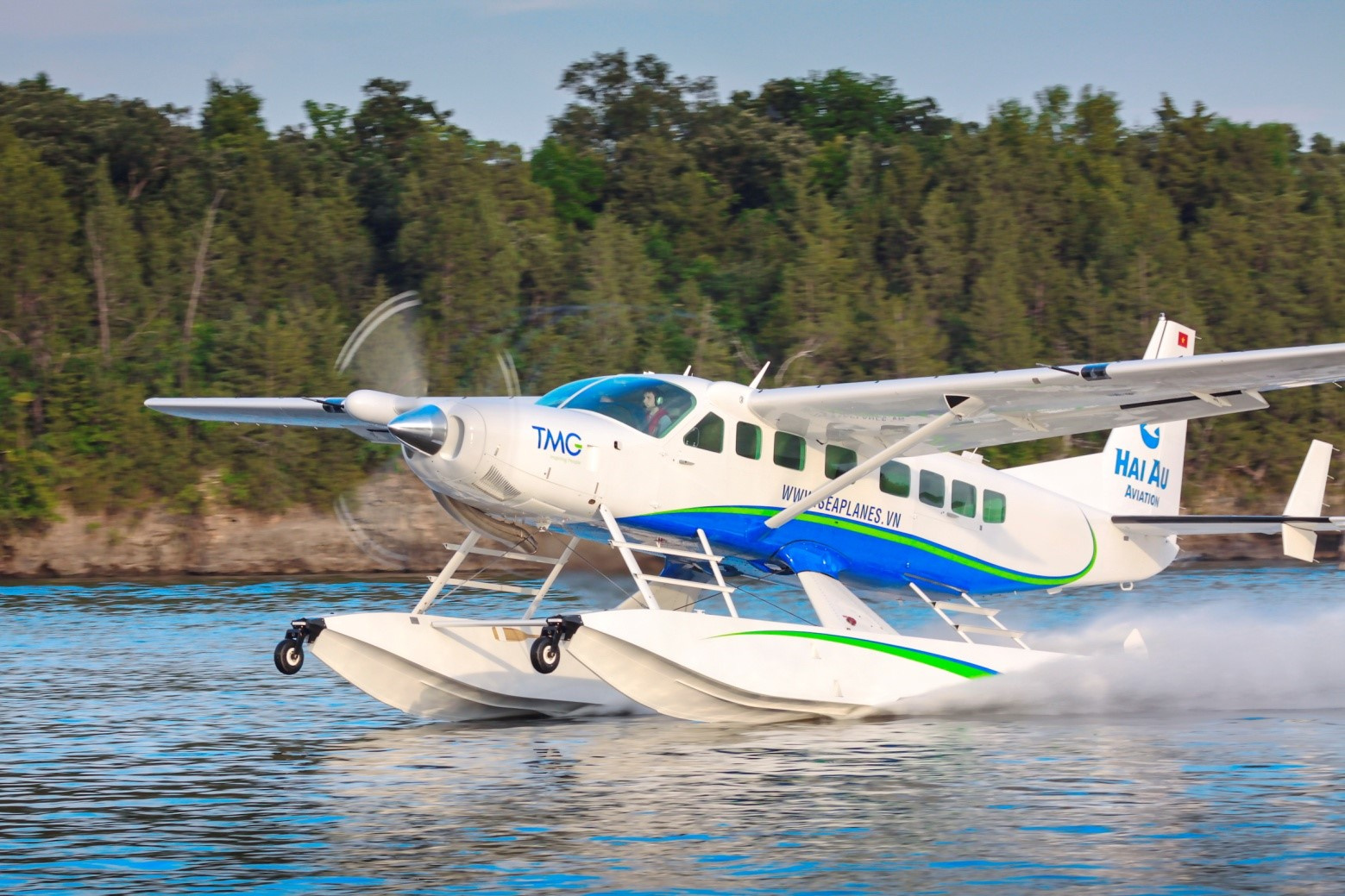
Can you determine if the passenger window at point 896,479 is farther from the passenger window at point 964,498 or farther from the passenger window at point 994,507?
the passenger window at point 994,507

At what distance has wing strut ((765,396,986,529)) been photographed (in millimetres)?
12172

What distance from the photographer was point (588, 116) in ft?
179

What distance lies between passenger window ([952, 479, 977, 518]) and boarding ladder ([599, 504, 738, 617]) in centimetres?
248

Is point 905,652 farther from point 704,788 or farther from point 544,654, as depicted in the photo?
point 704,788

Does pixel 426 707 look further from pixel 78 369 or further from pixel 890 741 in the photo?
pixel 78 369

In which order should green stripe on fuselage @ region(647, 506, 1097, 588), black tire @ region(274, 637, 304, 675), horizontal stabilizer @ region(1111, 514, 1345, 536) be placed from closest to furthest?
black tire @ region(274, 637, 304, 675)
green stripe on fuselage @ region(647, 506, 1097, 588)
horizontal stabilizer @ region(1111, 514, 1345, 536)

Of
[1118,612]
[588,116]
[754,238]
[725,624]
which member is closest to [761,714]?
[725,624]

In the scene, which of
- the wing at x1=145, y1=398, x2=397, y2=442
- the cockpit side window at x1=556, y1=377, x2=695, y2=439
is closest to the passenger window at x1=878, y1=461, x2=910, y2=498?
the cockpit side window at x1=556, y1=377, x2=695, y2=439

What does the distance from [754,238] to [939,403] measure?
117 ft

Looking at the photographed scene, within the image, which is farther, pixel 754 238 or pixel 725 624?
pixel 754 238

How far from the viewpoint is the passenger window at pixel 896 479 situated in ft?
44.7

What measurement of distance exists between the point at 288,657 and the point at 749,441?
3.99 m

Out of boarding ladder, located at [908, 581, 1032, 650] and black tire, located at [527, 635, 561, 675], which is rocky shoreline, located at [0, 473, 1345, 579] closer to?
boarding ladder, located at [908, 581, 1032, 650]

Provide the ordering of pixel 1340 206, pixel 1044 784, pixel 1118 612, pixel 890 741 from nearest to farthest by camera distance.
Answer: pixel 1044 784, pixel 890 741, pixel 1118 612, pixel 1340 206
